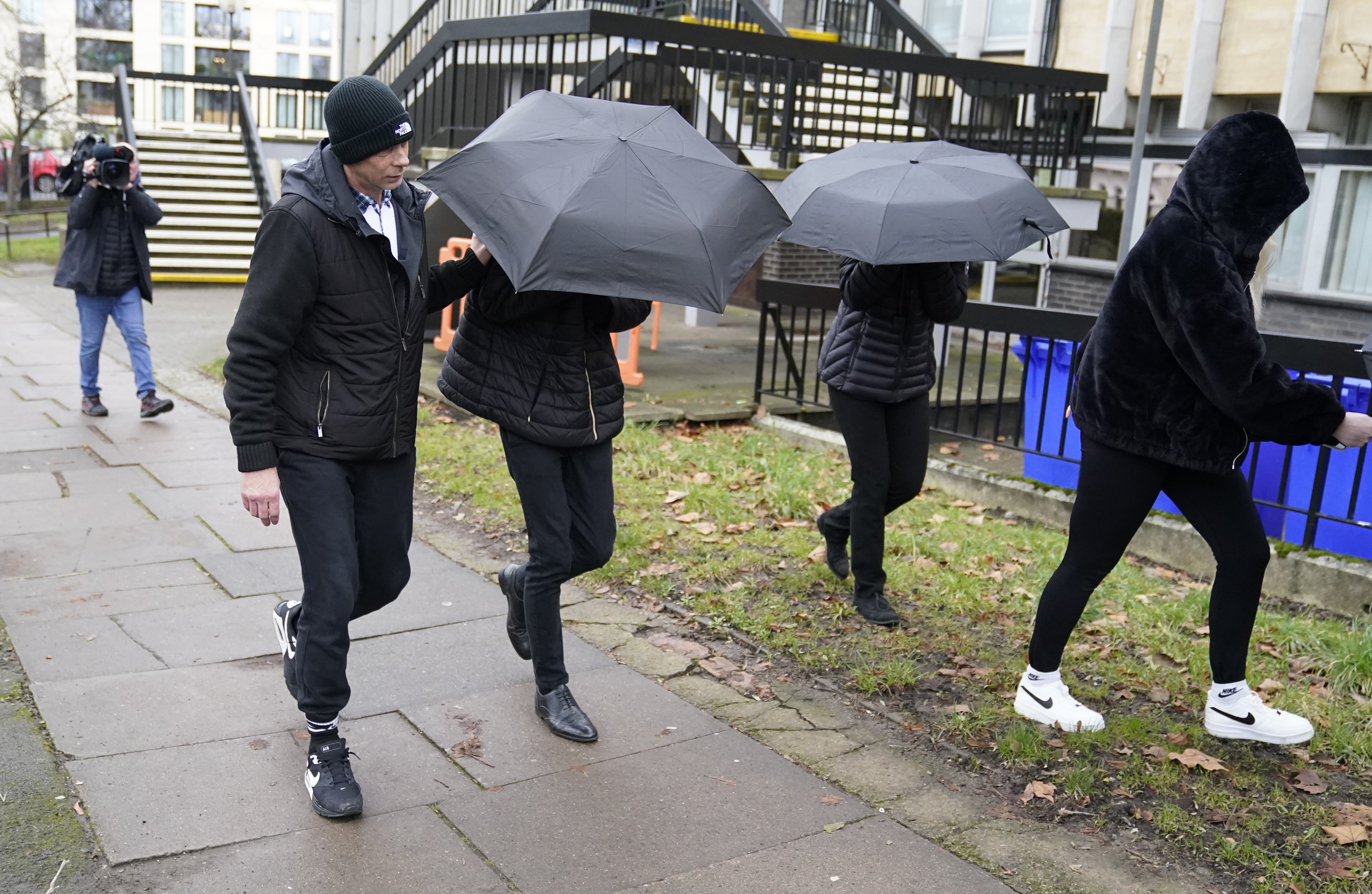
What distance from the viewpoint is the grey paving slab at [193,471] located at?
7254 mm

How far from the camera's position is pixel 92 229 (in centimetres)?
852

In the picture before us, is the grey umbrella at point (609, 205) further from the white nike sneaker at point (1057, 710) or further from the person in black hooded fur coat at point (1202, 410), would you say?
the white nike sneaker at point (1057, 710)

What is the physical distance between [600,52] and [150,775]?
38.4 feet

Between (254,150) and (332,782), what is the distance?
1874 cm

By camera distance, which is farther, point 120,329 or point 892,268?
point 120,329

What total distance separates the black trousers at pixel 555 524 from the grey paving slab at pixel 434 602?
1.01m

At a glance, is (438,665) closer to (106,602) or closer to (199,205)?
(106,602)

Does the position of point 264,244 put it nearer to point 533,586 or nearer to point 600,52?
point 533,586

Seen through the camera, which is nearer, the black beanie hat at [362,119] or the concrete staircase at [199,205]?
the black beanie hat at [362,119]

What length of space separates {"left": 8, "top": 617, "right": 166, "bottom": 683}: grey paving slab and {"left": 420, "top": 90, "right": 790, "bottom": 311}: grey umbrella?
2232 mm

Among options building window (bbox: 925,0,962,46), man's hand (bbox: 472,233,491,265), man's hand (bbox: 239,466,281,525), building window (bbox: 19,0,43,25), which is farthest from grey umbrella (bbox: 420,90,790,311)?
building window (bbox: 19,0,43,25)

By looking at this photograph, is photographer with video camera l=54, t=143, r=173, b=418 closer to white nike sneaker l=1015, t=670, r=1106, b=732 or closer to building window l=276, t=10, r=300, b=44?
→ white nike sneaker l=1015, t=670, r=1106, b=732

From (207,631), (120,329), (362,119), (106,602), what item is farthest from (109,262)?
(362,119)

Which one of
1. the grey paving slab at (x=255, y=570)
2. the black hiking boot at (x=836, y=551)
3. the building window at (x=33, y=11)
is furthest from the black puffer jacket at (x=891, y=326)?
the building window at (x=33, y=11)
